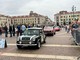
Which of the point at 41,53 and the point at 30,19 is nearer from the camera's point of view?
the point at 41,53

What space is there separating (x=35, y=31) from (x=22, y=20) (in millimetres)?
163289

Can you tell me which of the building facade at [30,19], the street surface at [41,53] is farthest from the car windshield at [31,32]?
the building facade at [30,19]

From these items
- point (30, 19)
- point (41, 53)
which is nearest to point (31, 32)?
point (41, 53)

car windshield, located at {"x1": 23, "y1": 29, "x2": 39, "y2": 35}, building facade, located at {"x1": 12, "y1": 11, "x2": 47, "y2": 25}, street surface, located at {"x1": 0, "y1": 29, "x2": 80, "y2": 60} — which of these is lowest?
street surface, located at {"x1": 0, "y1": 29, "x2": 80, "y2": 60}

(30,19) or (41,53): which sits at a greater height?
(30,19)

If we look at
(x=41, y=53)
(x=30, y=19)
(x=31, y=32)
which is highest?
(x=30, y=19)

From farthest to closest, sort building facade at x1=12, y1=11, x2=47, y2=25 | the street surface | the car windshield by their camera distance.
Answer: building facade at x1=12, y1=11, x2=47, y2=25 < the car windshield < the street surface

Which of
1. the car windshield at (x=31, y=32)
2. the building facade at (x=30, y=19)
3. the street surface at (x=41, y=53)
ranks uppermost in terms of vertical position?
the building facade at (x=30, y=19)

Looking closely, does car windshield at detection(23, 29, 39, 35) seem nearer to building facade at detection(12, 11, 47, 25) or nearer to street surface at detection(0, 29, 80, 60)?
street surface at detection(0, 29, 80, 60)

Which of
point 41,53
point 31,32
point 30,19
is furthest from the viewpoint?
point 30,19

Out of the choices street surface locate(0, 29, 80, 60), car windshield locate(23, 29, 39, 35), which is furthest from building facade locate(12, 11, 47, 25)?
street surface locate(0, 29, 80, 60)

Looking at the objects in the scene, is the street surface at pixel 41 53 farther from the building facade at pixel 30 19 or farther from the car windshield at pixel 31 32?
the building facade at pixel 30 19

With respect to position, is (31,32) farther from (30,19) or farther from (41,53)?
(30,19)

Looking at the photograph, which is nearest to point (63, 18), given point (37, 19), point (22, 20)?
point (37, 19)
